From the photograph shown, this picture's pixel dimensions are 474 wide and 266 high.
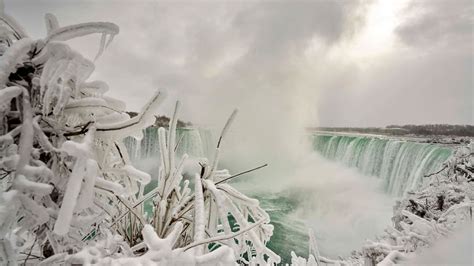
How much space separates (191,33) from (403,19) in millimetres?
1423

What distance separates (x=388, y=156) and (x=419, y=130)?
690 mm

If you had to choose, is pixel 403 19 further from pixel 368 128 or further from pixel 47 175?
pixel 47 175

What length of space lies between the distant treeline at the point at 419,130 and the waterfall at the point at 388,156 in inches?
4.1

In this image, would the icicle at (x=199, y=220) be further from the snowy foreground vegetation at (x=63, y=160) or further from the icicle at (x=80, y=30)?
the icicle at (x=80, y=30)

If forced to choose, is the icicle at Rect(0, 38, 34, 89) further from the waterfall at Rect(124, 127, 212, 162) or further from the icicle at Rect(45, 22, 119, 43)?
the waterfall at Rect(124, 127, 212, 162)

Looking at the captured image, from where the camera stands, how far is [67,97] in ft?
1.21

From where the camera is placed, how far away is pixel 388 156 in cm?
459

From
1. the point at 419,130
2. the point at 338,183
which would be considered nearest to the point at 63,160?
the point at 419,130

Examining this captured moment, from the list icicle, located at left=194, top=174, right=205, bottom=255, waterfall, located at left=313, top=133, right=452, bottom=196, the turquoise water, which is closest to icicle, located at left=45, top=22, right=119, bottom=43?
icicle, located at left=194, top=174, right=205, bottom=255

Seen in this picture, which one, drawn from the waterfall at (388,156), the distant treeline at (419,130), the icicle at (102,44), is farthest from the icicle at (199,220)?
the waterfall at (388,156)

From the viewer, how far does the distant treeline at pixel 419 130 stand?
2994mm

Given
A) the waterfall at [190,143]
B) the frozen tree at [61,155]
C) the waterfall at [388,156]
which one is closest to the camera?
the frozen tree at [61,155]

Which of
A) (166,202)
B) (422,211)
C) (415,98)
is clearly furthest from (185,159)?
(415,98)

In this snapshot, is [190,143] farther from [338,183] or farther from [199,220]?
[199,220]
